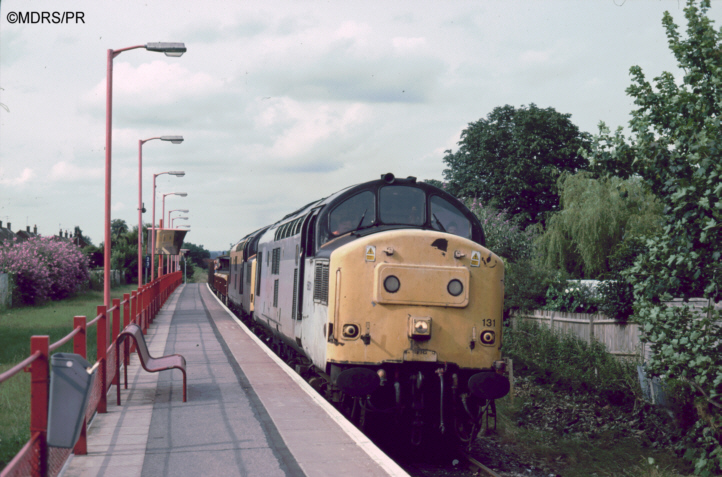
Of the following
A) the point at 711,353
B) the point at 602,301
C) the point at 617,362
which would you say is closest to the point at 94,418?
the point at 711,353

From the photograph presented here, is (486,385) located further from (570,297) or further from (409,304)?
(570,297)

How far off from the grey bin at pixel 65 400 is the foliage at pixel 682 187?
7057 mm

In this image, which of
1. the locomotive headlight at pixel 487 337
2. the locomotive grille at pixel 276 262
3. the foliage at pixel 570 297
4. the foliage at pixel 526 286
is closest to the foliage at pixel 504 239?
the foliage at pixel 526 286

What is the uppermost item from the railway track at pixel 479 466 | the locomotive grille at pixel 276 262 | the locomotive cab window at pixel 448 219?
the locomotive cab window at pixel 448 219

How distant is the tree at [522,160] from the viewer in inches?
1647

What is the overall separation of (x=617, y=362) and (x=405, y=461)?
1179cm

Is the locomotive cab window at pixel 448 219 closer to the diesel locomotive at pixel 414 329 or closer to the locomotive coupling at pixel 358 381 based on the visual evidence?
the diesel locomotive at pixel 414 329

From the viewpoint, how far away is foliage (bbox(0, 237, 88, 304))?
3269 cm

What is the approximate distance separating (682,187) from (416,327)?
3757mm

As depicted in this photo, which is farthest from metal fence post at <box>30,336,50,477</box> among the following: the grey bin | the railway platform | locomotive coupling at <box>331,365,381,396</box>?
locomotive coupling at <box>331,365,381,396</box>

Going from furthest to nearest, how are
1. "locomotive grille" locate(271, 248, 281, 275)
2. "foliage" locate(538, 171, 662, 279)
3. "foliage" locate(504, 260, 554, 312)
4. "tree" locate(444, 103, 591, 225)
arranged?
"tree" locate(444, 103, 591, 225)
"foliage" locate(538, 171, 662, 279)
"foliage" locate(504, 260, 554, 312)
"locomotive grille" locate(271, 248, 281, 275)

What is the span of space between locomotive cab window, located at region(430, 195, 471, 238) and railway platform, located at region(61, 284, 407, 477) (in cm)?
297

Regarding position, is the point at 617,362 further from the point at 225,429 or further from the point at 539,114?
the point at 539,114

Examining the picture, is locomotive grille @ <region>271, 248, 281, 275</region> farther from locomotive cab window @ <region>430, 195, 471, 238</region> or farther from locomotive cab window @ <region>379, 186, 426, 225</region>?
locomotive cab window @ <region>430, 195, 471, 238</region>
